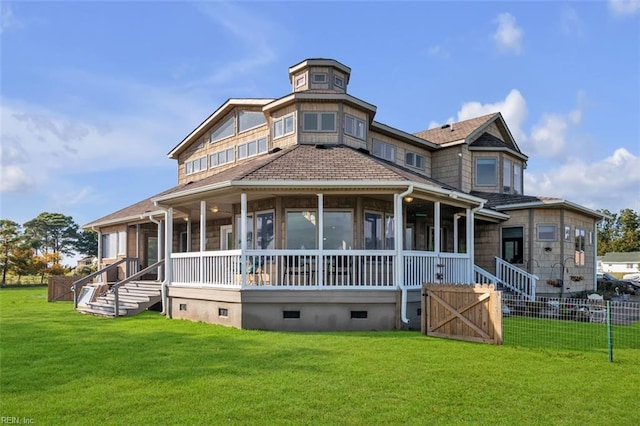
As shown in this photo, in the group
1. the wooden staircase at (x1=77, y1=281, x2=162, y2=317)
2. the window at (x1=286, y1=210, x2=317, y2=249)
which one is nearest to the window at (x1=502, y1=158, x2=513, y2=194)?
the window at (x1=286, y1=210, x2=317, y2=249)

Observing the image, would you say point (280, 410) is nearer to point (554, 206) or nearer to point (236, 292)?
point (236, 292)

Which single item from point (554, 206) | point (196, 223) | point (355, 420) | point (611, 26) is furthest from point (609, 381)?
point (196, 223)

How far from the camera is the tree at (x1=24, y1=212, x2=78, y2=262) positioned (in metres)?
62.9

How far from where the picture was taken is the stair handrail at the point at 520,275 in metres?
16.2

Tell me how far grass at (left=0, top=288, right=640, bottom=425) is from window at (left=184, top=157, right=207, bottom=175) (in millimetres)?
10385

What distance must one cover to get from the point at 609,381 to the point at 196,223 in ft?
51.4

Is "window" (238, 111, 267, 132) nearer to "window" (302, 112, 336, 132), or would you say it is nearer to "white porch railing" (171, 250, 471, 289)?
"window" (302, 112, 336, 132)

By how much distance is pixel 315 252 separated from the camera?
11.1 m

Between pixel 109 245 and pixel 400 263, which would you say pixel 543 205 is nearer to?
pixel 400 263

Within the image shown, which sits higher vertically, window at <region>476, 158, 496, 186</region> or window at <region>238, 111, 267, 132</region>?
window at <region>238, 111, 267, 132</region>

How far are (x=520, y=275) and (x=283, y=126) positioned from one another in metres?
A: 10.4

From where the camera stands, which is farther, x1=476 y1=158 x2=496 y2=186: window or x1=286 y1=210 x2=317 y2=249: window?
x1=476 y1=158 x2=496 y2=186: window

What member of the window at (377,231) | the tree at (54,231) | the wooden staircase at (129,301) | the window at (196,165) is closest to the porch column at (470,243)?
the window at (377,231)

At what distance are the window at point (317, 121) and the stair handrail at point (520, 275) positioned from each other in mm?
8251
